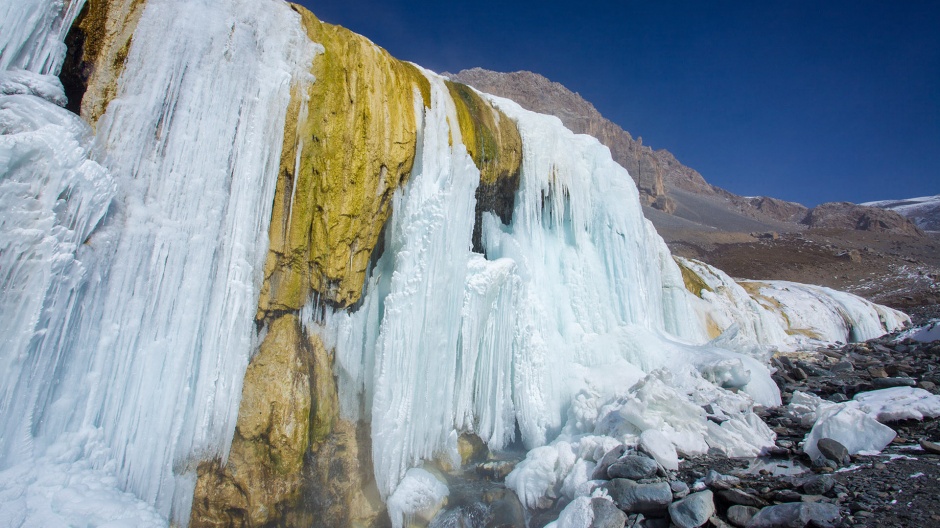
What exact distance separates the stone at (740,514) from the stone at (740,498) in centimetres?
5

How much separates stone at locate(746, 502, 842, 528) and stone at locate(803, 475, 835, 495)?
Answer: 0.33 m

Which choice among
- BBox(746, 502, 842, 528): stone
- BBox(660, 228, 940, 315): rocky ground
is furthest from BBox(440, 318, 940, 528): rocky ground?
BBox(660, 228, 940, 315): rocky ground

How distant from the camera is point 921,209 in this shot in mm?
128500

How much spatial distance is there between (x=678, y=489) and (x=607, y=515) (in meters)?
0.71

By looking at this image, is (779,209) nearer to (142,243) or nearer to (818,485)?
(818,485)

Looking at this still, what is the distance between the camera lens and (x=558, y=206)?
827 cm

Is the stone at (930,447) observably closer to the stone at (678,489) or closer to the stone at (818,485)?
the stone at (818,485)

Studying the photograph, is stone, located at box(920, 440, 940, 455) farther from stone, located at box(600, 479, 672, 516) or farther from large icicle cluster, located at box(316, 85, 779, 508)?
stone, located at box(600, 479, 672, 516)

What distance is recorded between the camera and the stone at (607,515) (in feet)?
13.3

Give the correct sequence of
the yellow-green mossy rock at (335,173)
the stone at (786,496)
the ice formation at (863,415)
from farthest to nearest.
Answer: the yellow-green mossy rock at (335,173)
the ice formation at (863,415)
the stone at (786,496)

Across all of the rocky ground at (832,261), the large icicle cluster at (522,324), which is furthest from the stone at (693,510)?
the rocky ground at (832,261)

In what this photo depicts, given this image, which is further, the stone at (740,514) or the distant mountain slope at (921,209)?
the distant mountain slope at (921,209)

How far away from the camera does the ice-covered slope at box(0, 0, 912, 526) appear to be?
3617 mm

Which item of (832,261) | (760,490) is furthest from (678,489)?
(832,261)
